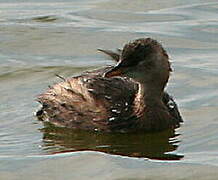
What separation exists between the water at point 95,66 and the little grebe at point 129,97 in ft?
0.47

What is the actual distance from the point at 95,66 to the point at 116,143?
134 inches

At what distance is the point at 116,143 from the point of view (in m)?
10.9

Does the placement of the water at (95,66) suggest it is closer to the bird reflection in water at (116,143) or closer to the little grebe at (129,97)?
the bird reflection in water at (116,143)

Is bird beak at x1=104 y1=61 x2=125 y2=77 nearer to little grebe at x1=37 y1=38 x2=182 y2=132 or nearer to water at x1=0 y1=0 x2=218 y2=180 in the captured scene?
little grebe at x1=37 y1=38 x2=182 y2=132

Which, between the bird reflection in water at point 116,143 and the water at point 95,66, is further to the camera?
the bird reflection in water at point 116,143

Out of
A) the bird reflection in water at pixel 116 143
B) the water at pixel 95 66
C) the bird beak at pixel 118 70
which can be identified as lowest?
the bird reflection in water at pixel 116 143

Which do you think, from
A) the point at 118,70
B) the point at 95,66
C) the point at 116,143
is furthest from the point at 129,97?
the point at 95,66

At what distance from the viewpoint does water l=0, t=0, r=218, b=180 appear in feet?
31.9

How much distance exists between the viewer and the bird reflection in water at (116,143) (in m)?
10.5

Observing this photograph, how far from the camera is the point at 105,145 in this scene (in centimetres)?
1084

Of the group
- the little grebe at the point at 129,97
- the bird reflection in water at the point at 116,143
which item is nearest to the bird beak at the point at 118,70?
the little grebe at the point at 129,97

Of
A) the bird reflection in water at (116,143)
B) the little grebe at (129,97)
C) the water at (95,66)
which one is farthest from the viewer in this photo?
the little grebe at (129,97)

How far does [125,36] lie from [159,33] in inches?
20.9

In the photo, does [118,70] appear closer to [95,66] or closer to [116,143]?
[116,143]
